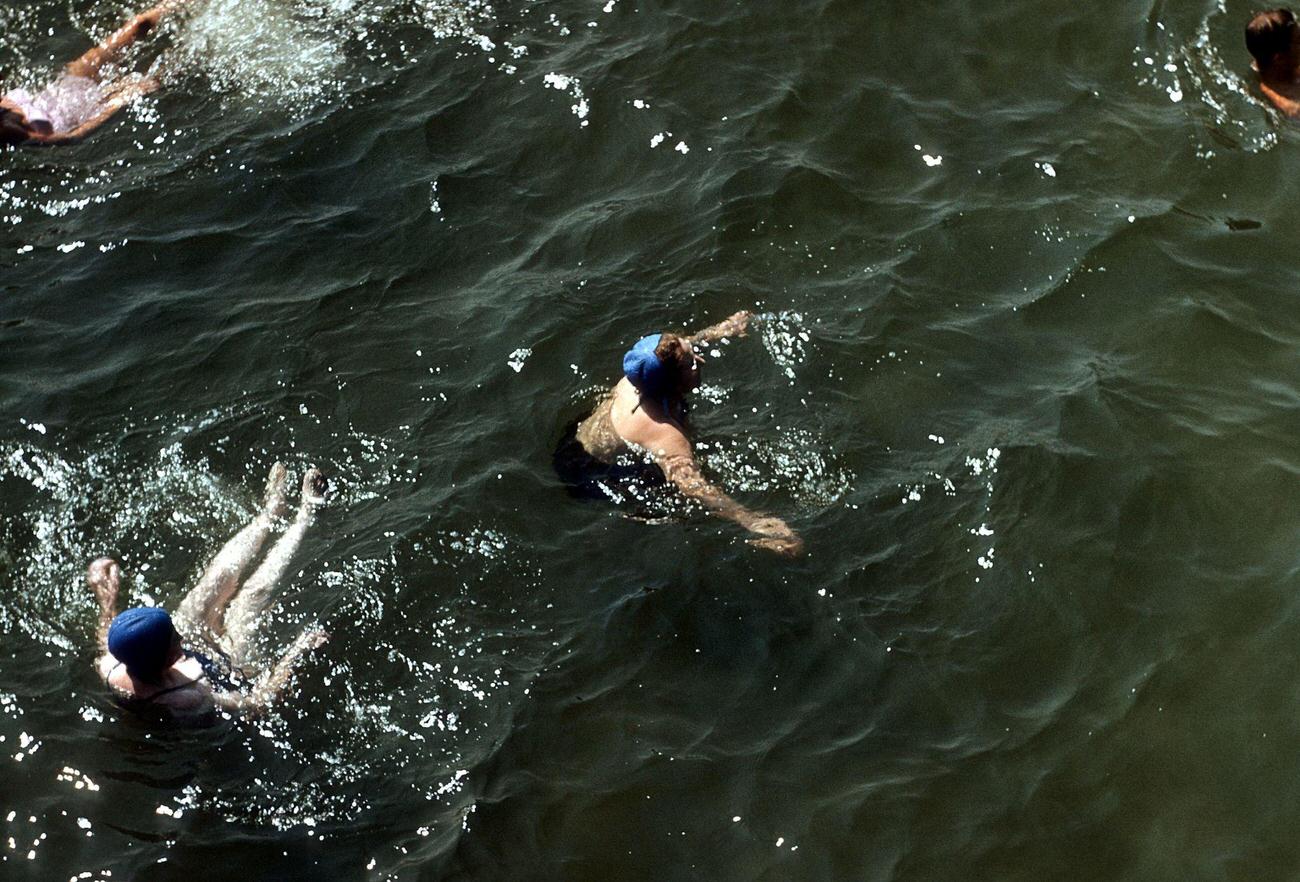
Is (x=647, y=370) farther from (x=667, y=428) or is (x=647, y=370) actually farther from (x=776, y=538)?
(x=776, y=538)

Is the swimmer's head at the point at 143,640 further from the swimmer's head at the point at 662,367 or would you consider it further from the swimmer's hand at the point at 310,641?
the swimmer's head at the point at 662,367

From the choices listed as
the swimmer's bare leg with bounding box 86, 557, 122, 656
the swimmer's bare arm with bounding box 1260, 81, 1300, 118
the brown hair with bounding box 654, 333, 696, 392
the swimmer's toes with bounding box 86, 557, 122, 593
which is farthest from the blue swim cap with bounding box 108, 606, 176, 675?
the swimmer's bare arm with bounding box 1260, 81, 1300, 118

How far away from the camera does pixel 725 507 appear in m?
8.24

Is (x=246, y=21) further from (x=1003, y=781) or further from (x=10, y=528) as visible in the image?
(x=1003, y=781)

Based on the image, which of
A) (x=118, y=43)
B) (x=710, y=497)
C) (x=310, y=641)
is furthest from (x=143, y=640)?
(x=118, y=43)

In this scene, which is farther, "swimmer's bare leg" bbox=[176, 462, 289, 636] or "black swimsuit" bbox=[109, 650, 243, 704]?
"swimmer's bare leg" bbox=[176, 462, 289, 636]

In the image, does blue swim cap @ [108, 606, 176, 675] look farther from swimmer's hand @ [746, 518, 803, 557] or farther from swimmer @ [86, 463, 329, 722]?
swimmer's hand @ [746, 518, 803, 557]

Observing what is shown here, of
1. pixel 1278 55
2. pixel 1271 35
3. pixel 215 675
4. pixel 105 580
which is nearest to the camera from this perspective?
pixel 215 675

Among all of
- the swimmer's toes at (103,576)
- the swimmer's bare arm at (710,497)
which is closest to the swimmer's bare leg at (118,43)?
the swimmer's toes at (103,576)

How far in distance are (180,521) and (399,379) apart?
1.76 metres

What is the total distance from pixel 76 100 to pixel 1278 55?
996cm

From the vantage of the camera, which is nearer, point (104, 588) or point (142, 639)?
point (142, 639)

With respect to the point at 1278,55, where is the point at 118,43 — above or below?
above

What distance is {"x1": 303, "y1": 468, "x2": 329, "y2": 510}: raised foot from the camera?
335 inches
